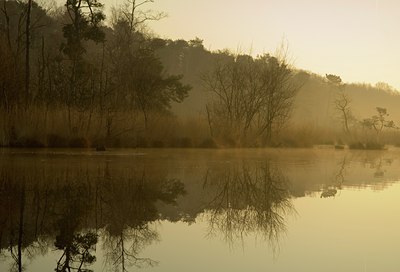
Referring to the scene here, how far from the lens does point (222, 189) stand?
9.42 metres

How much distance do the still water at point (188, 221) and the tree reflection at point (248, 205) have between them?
16 mm

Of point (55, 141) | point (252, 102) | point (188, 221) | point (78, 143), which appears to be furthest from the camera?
point (252, 102)

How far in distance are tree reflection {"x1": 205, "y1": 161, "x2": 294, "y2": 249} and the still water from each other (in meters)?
0.02

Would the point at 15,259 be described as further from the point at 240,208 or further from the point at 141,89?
the point at 141,89

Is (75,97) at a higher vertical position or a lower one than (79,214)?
higher

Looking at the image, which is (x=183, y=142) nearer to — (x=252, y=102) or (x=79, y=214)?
(x=252, y=102)

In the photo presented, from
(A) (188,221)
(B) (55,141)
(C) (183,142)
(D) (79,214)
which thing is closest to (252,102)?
(C) (183,142)

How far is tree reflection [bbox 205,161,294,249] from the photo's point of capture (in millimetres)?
6195

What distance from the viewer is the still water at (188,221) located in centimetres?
472

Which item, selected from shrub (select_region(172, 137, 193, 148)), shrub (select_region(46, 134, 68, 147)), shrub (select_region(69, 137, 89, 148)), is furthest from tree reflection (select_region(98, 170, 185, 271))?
shrub (select_region(172, 137, 193, 148))

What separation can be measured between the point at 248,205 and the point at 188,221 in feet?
4.80

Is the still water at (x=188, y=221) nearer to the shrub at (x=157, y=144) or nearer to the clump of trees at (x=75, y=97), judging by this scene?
the clump of trees at (x=75, y=97)

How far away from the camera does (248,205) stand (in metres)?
7.81

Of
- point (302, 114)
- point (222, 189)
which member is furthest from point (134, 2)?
point (302, 114)
